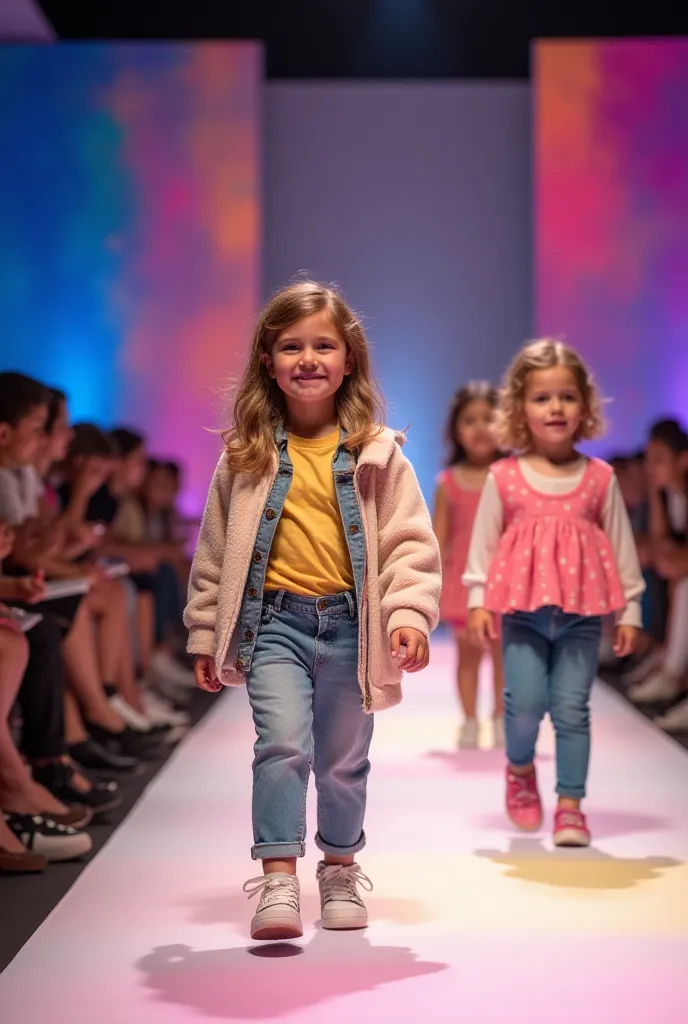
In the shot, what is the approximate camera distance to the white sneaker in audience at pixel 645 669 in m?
5.52

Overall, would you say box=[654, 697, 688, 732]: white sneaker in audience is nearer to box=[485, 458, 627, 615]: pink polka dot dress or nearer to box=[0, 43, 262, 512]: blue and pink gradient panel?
box=[485, 458, 627, 615]: pink polka dot dress

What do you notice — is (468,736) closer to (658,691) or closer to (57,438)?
(658,691)

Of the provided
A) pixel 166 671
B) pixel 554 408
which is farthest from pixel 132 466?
pixel 554 408

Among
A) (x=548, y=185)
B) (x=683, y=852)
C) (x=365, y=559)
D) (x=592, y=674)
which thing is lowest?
(x=683, y=852)

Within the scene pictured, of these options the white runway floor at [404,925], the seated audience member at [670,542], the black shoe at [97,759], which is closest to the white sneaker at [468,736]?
the white runway floor at [404,925]

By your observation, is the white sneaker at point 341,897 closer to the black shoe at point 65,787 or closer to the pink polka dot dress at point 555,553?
the pink polka dot dress at point 555,553

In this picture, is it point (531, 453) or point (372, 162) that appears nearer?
point (531, 453)

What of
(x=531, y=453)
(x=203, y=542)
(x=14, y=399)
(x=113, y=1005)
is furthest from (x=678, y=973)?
(x=14, y=399)

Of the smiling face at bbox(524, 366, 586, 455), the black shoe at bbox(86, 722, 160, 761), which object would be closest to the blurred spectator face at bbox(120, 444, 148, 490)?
the black shoe at bbox(86, 722, 160, 761)

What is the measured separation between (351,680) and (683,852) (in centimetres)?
98

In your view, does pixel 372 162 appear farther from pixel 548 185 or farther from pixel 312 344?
pixel 312 344

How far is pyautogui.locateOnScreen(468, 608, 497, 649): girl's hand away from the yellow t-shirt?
2.68 ft

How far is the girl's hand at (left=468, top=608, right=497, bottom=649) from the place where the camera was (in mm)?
3135

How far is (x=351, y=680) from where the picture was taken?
7.76ft
